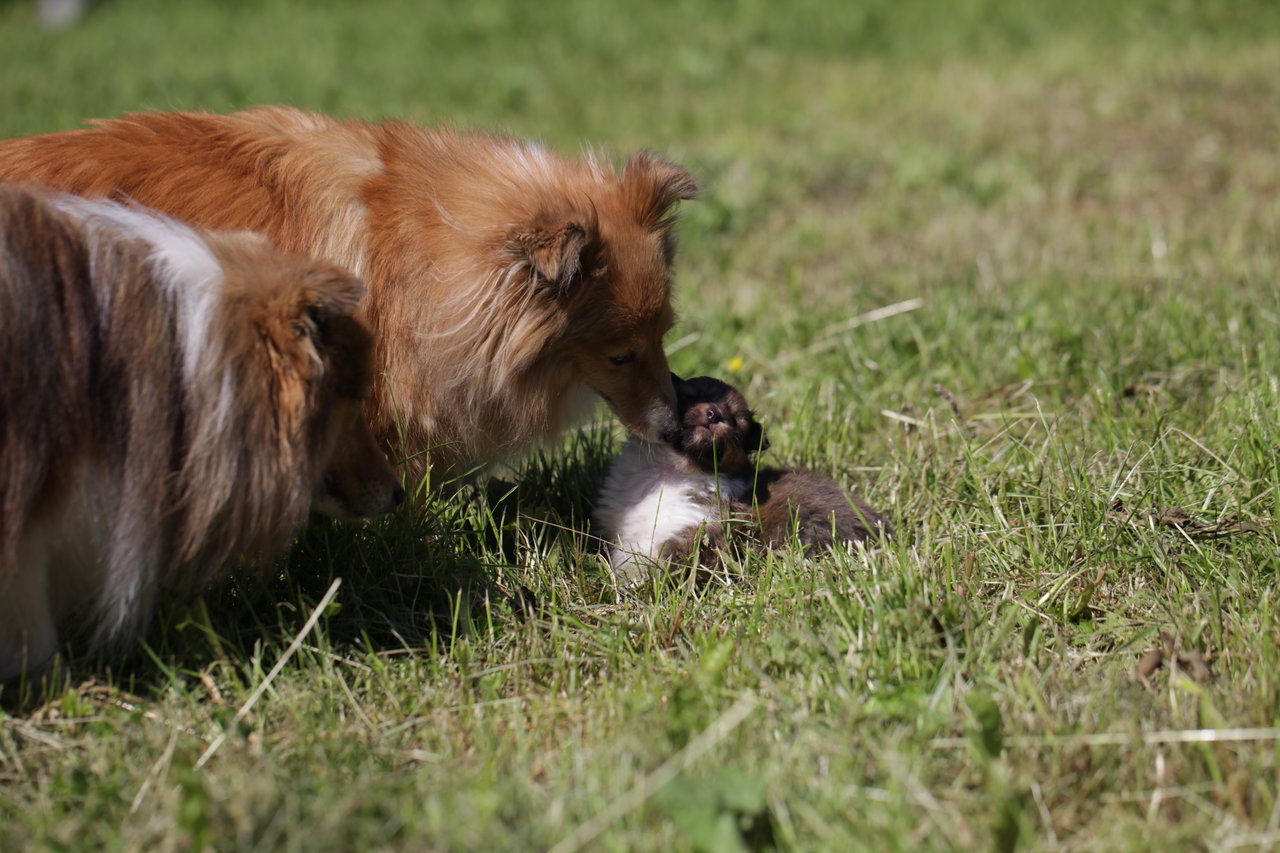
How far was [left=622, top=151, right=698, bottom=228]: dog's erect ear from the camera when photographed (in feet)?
12.3

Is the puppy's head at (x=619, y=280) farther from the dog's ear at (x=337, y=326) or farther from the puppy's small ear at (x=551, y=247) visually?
the dog's ear at (x=337, y=326)

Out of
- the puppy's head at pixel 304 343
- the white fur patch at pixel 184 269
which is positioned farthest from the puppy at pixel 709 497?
Result: the white fur patch at pixel 184 269

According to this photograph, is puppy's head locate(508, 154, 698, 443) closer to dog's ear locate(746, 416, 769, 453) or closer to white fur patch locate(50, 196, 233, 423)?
dog's ear locate(746, 416, 769, 453)

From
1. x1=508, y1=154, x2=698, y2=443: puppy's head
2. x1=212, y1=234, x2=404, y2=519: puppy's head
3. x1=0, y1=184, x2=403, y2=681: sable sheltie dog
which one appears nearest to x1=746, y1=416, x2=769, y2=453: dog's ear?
x1=508, y1=154, x2=698, y2=443: puppy's head

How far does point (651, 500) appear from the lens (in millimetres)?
3783

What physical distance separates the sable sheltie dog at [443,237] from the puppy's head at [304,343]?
0.48 meters

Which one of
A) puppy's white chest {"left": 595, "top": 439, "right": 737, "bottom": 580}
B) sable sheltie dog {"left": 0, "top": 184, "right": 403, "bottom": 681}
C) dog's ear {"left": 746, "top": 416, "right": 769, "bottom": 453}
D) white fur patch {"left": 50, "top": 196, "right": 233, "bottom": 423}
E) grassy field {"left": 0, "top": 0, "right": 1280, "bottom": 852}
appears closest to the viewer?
grassy field {"left": 0, "top": 0, "right": 1280, "bottom": 852}

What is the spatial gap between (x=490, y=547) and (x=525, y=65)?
8395mm

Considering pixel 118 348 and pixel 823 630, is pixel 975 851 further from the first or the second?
pixel 118 348

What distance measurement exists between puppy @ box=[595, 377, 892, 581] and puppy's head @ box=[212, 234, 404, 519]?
3.52 feet

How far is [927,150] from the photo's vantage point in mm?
7645

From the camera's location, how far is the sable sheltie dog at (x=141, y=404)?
246 centimetres

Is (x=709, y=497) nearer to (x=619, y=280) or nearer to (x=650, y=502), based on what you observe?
(x=650, y=502)

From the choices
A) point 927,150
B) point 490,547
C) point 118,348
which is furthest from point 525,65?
point 118,348
